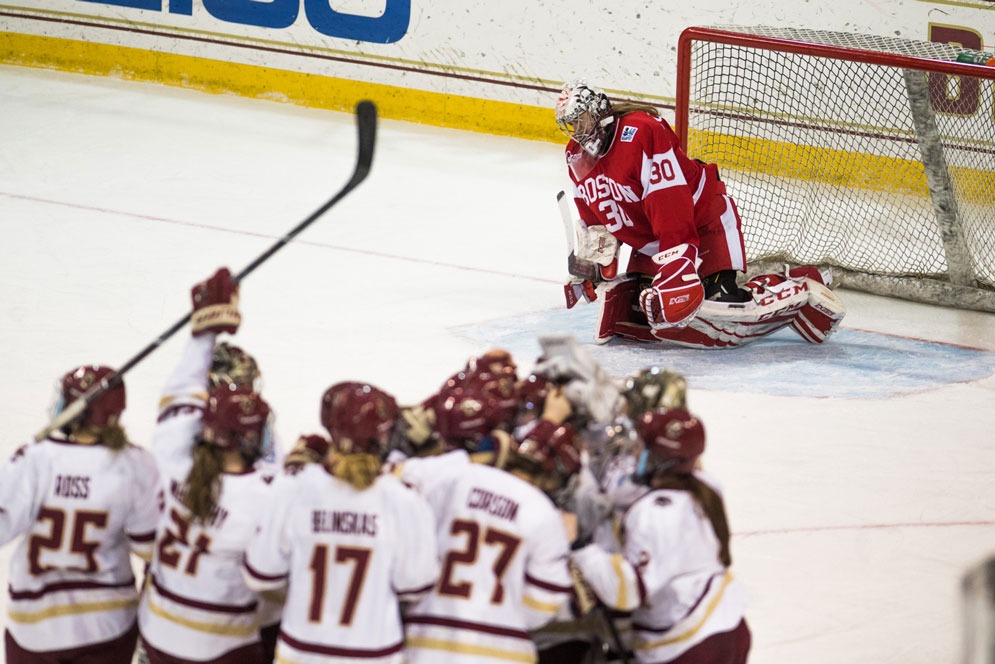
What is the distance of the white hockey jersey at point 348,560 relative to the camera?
2166 mm

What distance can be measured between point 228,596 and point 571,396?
0.69 metres

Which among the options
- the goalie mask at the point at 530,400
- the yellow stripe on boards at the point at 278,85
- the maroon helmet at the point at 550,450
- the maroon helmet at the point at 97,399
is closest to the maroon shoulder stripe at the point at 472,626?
the maroon helmet at the point at 550,450

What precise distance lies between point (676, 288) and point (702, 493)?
244cm

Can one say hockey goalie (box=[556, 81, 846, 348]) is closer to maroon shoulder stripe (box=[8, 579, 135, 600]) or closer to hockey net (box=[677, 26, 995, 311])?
hockey net (box=[677, 26, 995, 311])

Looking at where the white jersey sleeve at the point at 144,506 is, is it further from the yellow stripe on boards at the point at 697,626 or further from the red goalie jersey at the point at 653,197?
the red goalie jersey at the point at 653,197

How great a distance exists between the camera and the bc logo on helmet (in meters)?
9.03

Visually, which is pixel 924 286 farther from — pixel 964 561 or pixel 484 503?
pixel 484 503

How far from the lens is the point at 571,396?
2502 mm

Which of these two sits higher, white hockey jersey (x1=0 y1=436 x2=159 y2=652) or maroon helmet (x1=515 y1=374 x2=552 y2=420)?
maroon helmet (x1=515 y1=374 x2=552 y2=420)

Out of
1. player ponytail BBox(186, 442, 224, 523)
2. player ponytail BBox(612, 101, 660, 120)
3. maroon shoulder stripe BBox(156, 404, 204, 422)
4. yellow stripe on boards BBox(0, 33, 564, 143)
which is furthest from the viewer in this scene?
yellow stripe on boards BBox(0, 33, 564, 143)

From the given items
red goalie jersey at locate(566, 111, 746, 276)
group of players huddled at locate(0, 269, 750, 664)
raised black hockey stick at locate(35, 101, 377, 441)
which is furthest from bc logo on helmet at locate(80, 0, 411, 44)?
group of players huddled at locate(0, 269, 750, 664)

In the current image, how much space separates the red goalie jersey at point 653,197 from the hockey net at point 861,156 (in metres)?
0.84

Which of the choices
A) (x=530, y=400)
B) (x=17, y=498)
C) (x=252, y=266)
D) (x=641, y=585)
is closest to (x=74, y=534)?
(x=17, y=498)

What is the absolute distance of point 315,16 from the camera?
9250mm
